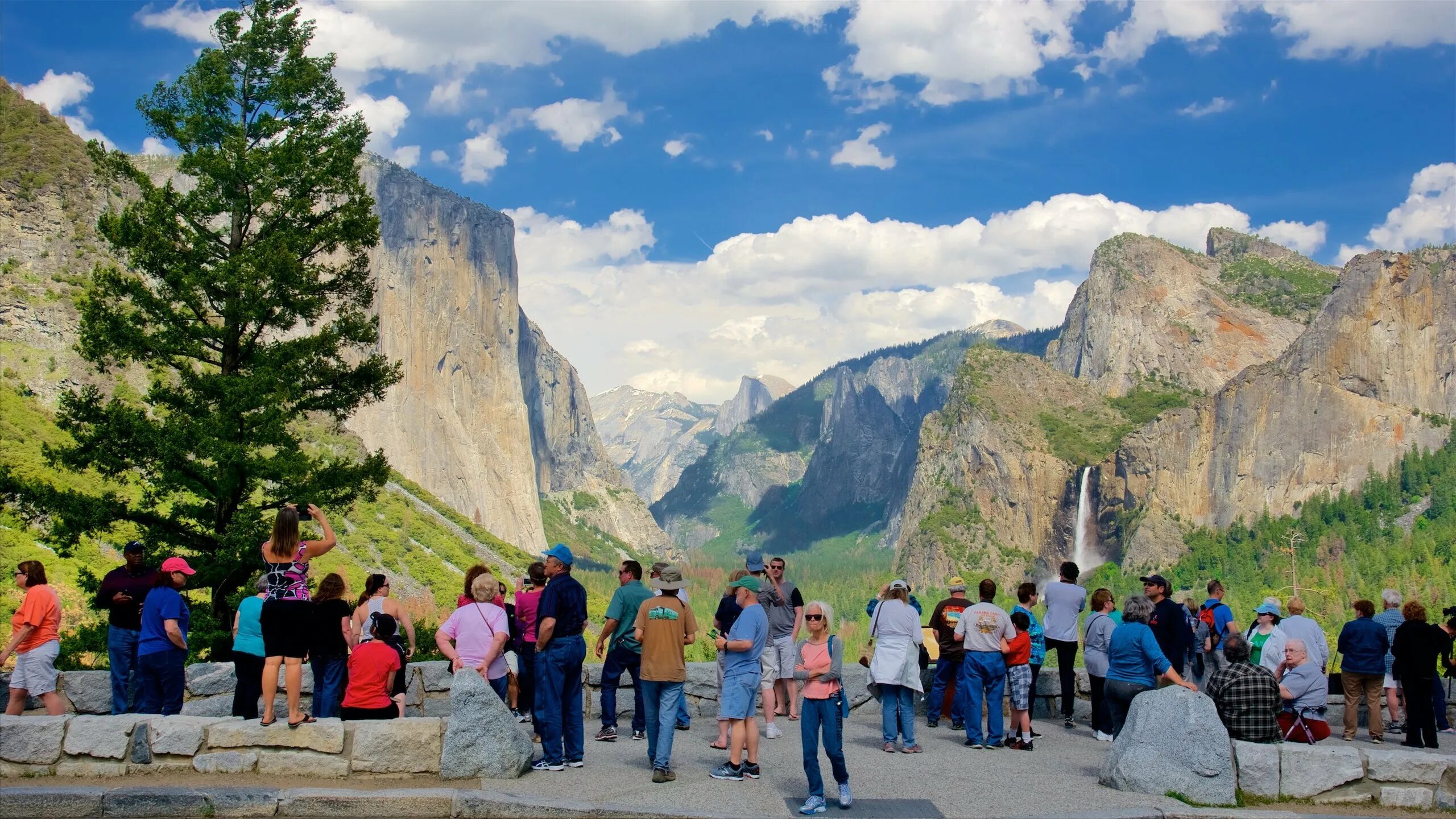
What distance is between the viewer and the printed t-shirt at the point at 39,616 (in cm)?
1230

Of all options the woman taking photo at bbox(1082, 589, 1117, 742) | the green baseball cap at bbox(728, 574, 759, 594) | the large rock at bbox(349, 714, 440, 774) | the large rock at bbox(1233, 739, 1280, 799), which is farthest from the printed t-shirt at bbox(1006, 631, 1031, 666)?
the large rock at bbox(349, 714, 440, 774)

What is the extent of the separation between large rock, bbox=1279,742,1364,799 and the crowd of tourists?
2.04ft

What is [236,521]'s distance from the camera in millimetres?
19219

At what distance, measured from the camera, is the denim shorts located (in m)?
11.3

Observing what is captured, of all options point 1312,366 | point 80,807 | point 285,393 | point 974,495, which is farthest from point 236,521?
point 974,495

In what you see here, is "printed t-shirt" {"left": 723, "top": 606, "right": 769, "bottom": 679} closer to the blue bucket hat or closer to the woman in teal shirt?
the blue bucket hat

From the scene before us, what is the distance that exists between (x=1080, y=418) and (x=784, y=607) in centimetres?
19417

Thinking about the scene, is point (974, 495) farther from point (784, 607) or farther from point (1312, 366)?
point (784, 607)

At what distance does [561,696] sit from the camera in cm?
1140

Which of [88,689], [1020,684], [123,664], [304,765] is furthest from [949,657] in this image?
[88,689]

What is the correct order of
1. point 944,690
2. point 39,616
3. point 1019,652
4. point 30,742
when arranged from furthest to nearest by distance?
point 944,690
point 1019,652
point 39,616
point 30,742

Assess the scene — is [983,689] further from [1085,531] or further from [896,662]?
[1085,531]

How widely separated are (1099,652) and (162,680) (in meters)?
11.6

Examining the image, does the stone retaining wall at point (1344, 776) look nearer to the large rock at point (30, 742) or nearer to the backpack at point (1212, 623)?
the backpack at point (1212, 623)
